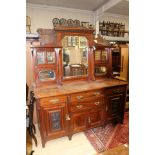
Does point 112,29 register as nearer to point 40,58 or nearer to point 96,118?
point 40,58

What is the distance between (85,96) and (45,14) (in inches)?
94.7

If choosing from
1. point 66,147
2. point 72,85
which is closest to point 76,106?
point 72,85

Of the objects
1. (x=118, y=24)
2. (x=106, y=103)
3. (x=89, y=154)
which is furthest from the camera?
(x=118, y=24)

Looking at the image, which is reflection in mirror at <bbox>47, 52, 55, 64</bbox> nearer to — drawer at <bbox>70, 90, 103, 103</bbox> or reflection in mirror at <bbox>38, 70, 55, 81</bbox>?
reflection in mirror at <bbox>38, 70, 55, 81</bbox>

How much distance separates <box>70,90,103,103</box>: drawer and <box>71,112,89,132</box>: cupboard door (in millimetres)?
246

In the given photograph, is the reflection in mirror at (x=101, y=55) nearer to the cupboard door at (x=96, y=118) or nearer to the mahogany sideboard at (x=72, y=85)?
the mahogany sideboard at (x=72, y=85)

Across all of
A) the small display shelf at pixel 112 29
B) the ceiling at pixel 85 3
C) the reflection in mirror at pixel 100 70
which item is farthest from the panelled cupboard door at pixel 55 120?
the small display shelf at pixel 112 29

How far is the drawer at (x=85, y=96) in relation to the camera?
2.50 m

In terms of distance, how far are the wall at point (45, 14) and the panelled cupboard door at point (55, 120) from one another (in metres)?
2.24

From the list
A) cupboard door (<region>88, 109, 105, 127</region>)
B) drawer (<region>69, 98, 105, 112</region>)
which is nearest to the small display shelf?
drawer (<region>69, 98, 105, 112</region>)
